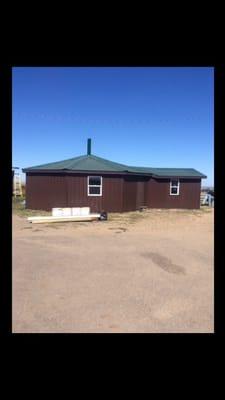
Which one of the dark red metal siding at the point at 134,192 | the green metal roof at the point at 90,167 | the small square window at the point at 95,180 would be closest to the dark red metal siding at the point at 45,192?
the green metal roof at the point at 90,167

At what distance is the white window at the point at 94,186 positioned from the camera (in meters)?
19.9

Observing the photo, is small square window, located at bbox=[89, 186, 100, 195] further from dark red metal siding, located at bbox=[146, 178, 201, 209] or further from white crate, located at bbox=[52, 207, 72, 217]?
dark red metal siding, located at bbox=[146, 178, 201, 209]

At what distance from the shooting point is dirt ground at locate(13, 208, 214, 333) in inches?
169

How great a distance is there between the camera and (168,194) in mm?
23562

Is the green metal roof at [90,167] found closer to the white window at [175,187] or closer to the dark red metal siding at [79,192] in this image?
the dark red metal siding at [79,192]

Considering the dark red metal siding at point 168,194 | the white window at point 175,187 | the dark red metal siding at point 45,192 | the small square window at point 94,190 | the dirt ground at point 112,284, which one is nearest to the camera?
the dirt ground at point 112,284

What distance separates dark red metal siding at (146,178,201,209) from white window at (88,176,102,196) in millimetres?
4906

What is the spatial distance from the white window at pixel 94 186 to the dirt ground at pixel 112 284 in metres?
8.91
